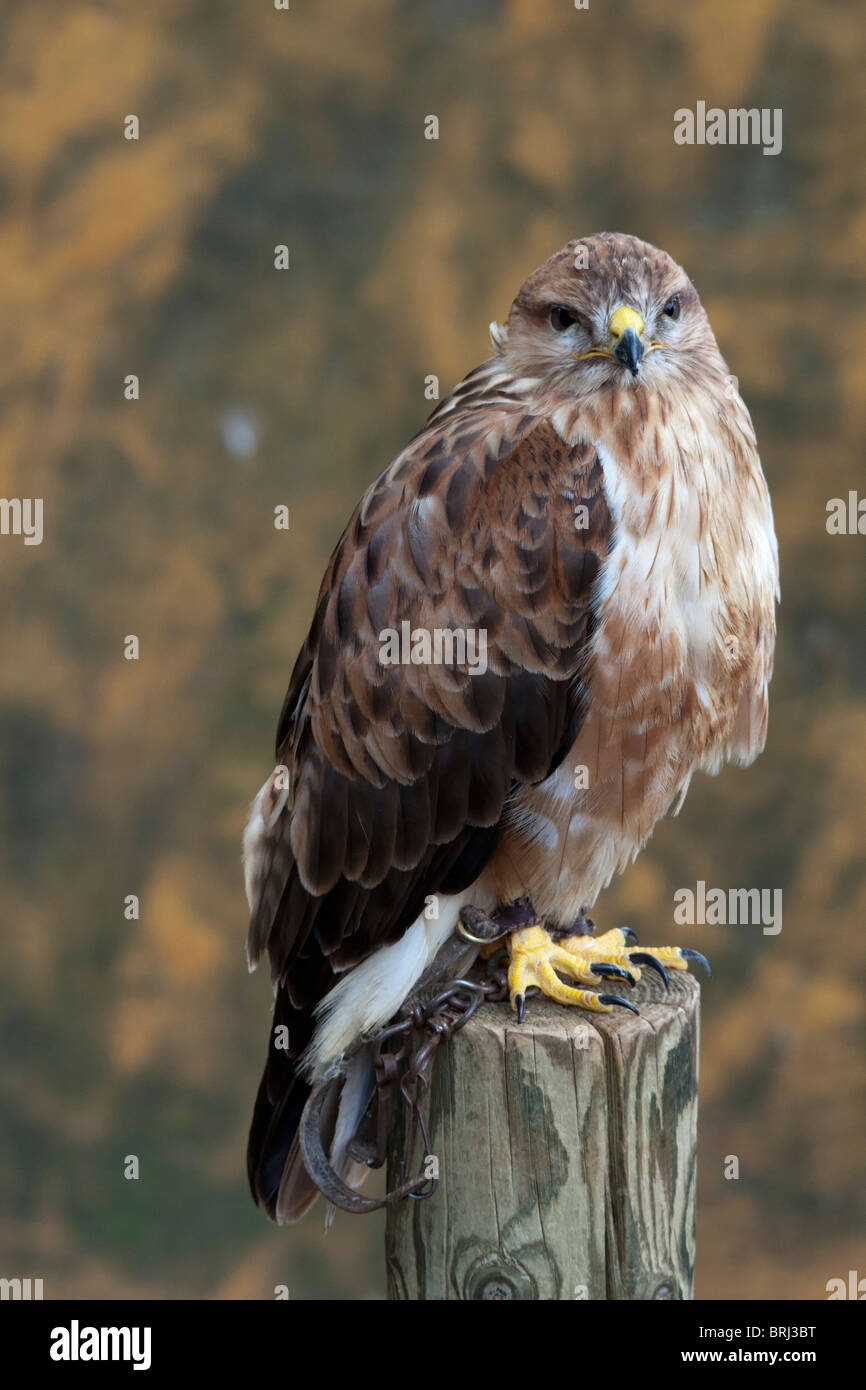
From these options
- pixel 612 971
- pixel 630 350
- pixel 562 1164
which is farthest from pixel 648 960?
pixel 630 350

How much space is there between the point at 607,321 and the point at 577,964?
137cm

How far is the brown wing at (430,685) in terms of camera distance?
10.6 ft

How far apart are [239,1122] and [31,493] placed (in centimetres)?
306

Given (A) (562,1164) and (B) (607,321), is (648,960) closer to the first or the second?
(A) (562,1164)

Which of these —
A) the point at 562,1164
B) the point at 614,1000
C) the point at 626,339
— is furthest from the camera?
the point at 614,1000

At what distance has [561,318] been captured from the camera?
3.29 metres

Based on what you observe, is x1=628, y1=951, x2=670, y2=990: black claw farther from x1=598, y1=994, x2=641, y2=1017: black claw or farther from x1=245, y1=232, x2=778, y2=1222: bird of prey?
x1=598, y1=994, x2=641, y2=1017: black claw

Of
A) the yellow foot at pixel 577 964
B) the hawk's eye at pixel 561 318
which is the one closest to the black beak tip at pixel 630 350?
the hawk's eye at pixel 561 318

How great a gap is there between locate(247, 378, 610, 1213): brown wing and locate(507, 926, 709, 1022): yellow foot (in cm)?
21

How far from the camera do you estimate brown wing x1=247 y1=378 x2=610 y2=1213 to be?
3238mm

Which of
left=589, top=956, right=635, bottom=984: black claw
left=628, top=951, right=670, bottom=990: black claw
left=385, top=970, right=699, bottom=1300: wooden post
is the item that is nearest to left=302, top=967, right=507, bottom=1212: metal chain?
left=385, top=970, right=699, bottom=1300: wooden post

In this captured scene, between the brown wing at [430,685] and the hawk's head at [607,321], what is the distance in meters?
0.14

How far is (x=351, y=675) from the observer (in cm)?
342

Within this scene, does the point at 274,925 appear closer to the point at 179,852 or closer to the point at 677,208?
the point at 179,852
